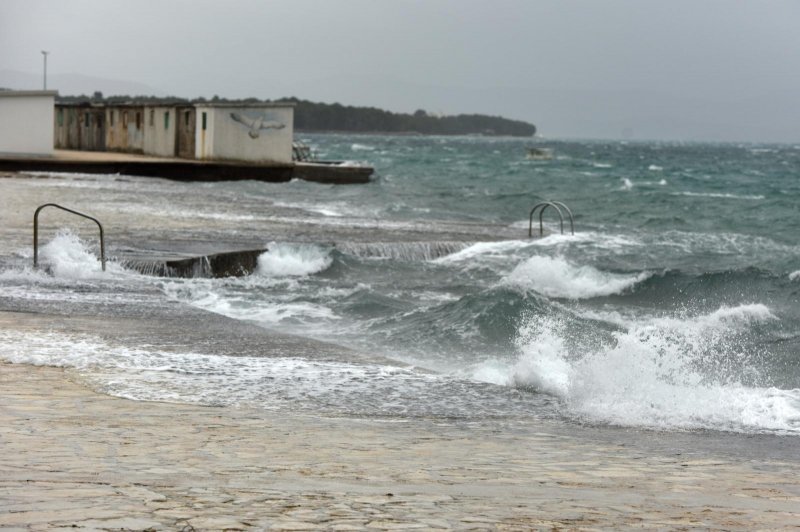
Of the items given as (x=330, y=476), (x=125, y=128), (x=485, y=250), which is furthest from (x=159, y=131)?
(x=330, y=476)

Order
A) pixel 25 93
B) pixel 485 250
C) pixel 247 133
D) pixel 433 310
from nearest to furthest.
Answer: pixel 433 310, pixel 485 250, pixel 25 93, pixel 247 133

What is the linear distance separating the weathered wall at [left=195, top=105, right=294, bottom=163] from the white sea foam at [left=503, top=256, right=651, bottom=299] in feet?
82.3

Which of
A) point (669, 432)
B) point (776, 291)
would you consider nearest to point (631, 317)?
point (776, 291)

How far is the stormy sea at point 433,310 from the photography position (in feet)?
29.1

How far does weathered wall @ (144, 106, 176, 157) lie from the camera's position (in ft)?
156

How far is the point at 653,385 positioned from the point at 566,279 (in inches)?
357

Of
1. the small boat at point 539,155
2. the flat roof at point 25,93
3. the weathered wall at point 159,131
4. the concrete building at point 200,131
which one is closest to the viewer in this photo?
the flat roof at point 25,93

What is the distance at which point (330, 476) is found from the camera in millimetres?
5871

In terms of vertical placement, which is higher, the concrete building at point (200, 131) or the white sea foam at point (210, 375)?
the concrete building at point (200, 131)

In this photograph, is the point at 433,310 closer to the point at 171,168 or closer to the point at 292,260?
the point at 292,260

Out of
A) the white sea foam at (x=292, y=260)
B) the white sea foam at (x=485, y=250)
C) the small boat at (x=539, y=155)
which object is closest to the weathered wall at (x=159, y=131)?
the white sea foam at (x=485, y=250)

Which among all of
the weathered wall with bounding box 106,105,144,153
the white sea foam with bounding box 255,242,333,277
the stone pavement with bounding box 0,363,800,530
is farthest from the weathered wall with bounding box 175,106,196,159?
the stone pavement with bounding box 0,363,800,530

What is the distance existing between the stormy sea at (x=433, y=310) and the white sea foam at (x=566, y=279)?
0.17 feet

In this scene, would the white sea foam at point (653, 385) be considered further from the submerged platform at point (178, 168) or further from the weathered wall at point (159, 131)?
the weathered wall at point (159, 131)
